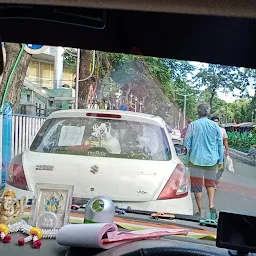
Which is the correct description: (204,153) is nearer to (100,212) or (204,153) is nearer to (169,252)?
(100,212)

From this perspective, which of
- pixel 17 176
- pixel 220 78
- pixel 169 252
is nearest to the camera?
pixel 169 252

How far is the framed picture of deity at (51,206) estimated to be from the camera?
2553mm

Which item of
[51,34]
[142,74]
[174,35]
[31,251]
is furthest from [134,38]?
[31,251]

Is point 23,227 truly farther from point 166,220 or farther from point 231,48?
point 231,48

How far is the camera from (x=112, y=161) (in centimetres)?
382

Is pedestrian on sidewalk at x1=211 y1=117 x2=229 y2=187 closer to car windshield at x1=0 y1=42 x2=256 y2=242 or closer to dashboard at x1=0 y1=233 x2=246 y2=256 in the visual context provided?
car windshield at x1=0 y1=42 x2=256 y2=242

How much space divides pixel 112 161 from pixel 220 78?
1.73m

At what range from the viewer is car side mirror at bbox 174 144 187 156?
13.8 feet

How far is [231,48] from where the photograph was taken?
A: 180 centimetres

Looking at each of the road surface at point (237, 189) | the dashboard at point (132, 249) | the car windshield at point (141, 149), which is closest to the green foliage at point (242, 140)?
the car windshield at point (141, 149)

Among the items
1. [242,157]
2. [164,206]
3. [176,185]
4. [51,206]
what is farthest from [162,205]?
[51,206]

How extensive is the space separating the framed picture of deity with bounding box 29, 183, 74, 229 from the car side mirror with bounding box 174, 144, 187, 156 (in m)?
1.69

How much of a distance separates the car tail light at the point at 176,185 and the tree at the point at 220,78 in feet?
4.21

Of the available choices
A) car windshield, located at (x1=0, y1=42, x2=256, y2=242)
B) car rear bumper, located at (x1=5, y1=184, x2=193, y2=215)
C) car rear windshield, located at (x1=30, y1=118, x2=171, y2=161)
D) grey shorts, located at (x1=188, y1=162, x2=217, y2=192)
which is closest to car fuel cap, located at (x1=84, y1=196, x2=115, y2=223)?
car windshield, located at (x1=0, y1=42, x2=256, y2=242)
